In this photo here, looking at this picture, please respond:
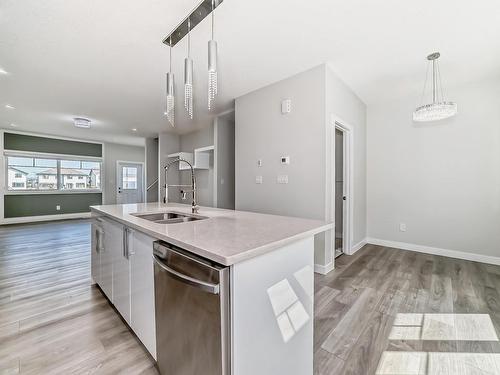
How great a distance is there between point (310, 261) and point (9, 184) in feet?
27.4

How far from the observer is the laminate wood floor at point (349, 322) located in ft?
4.47

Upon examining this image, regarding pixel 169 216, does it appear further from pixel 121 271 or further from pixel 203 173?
pixel 203 173

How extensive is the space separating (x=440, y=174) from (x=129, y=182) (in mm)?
8995

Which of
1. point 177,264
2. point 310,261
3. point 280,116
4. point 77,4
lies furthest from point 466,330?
point 77,4

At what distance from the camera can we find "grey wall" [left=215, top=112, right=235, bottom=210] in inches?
188

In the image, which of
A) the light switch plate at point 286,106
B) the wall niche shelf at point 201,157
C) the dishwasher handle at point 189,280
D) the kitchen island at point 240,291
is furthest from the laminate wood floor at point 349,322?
the wall niche shelf at point 201,157

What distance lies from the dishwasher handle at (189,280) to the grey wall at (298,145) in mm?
2045

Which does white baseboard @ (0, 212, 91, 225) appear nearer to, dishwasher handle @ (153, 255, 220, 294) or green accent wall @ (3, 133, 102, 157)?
green accent wall @ (3, 133, 102, 157)

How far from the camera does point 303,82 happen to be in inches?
112

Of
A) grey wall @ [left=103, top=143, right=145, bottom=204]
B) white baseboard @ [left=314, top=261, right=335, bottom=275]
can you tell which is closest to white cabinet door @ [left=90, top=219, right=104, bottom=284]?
white baseboard @ [left=314, top=261, right=335, bottom=275]

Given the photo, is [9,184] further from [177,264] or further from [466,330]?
[466,330]

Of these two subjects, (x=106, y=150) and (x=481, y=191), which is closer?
(x=481, y=191)

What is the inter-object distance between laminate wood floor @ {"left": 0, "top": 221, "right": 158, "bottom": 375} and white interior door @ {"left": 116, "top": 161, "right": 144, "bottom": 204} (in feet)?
16.1

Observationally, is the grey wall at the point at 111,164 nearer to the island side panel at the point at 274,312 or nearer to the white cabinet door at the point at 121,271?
the white cabinet door at the point at 121,271
